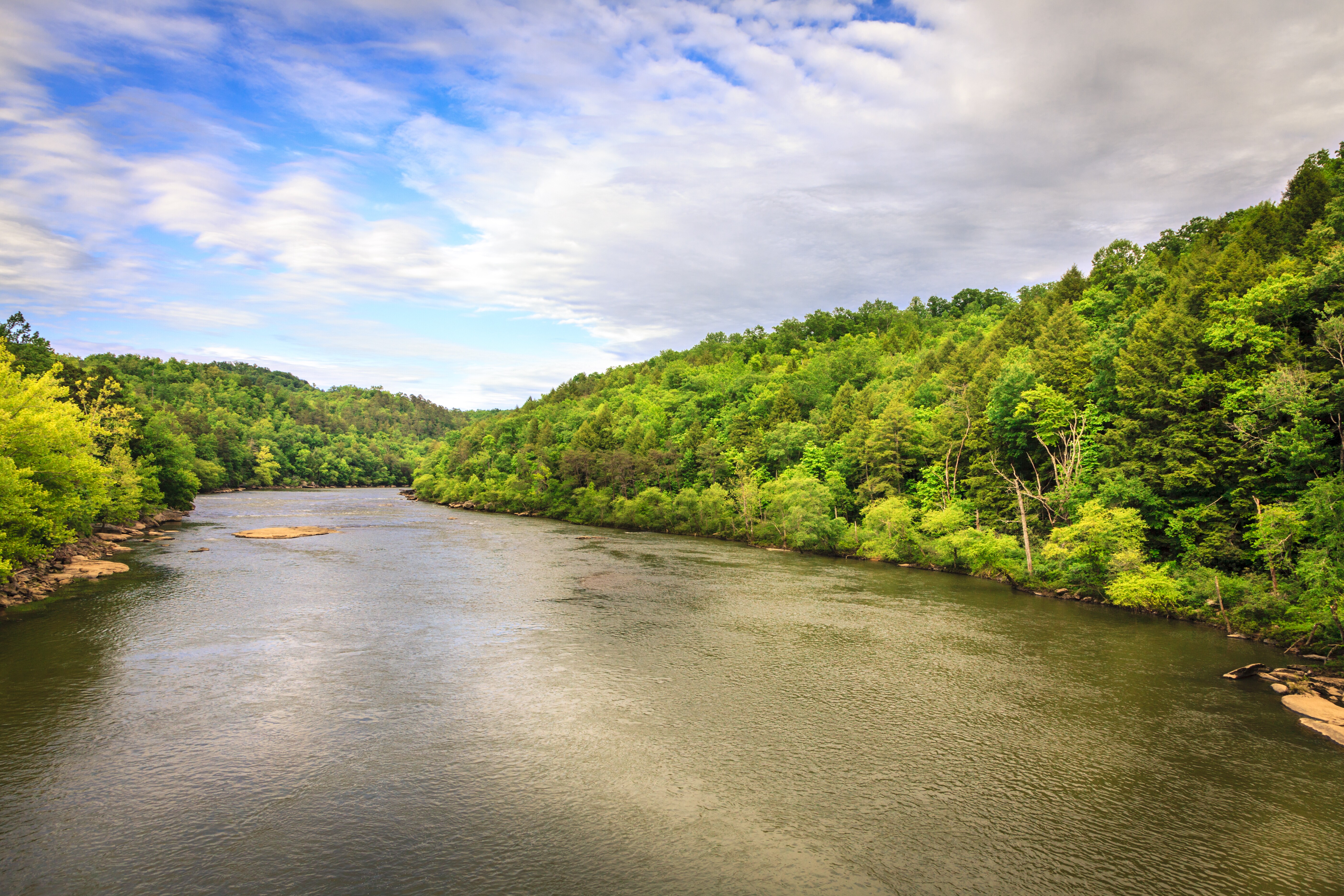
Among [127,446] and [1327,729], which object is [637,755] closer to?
[1327,729]

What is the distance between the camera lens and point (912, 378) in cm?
7306

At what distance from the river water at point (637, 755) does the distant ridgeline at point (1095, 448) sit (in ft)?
18.0

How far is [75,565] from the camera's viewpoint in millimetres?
39406

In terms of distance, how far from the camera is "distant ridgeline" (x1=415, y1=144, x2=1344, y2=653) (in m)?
29.8

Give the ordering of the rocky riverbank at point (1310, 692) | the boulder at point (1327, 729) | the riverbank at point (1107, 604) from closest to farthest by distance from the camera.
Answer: the boulder at point (1327, 729)
the rocky riverbank at point (1310, 692)
the riverbank at point (1107, 604)

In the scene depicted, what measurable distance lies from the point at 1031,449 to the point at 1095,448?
6.62 metres

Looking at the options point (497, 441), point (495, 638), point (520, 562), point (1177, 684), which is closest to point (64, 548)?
point (520, 562)

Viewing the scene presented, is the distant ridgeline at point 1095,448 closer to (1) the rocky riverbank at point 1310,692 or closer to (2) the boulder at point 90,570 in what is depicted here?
(1) the rocky riverbank at point 1310,692

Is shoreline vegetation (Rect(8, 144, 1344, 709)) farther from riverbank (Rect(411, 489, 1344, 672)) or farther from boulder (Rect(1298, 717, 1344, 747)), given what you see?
boulder (Rect(1298, 717, 1344, 747))

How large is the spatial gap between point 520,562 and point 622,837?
122 feet

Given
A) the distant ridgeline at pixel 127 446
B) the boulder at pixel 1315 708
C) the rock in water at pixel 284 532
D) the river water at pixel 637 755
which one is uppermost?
the distant ridgeline at pixel 127 446

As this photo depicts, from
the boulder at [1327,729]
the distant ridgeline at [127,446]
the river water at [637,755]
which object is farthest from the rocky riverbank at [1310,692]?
the distant ridgeline at [127,446]

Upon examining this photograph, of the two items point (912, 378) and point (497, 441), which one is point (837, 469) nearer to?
point (912, 378)

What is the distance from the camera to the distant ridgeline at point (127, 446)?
32.3m
